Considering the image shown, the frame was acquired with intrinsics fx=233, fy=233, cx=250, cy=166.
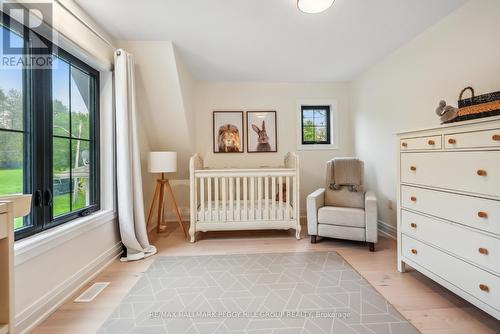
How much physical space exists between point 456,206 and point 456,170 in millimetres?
219

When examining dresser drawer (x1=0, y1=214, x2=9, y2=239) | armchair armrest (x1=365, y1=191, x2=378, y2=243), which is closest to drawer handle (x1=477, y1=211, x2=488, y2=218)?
armchair armrest (x1=365, y1=191, x2=378, y2=243)

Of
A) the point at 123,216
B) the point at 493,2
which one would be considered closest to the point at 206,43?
the point at 123,216

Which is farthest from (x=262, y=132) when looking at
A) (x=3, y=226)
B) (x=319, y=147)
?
(x=3, y=226)

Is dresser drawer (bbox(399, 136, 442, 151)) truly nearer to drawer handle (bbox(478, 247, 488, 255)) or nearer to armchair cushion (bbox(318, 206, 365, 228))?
drawer handle (bbox(478, 247, 488, 255))

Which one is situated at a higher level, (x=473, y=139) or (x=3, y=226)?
(x=473, y=139)

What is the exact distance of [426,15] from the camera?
6.59 feet

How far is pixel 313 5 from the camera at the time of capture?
69.3 inches

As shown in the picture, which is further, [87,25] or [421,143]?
[87,25]

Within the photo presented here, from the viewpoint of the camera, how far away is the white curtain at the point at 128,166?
7.27 ft

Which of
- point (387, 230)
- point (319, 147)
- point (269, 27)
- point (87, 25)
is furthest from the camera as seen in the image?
point (319, 147)

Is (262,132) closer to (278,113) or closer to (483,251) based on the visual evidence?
(278,113)

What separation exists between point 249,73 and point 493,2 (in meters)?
2.39

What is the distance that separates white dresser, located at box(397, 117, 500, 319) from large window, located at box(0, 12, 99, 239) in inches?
102
